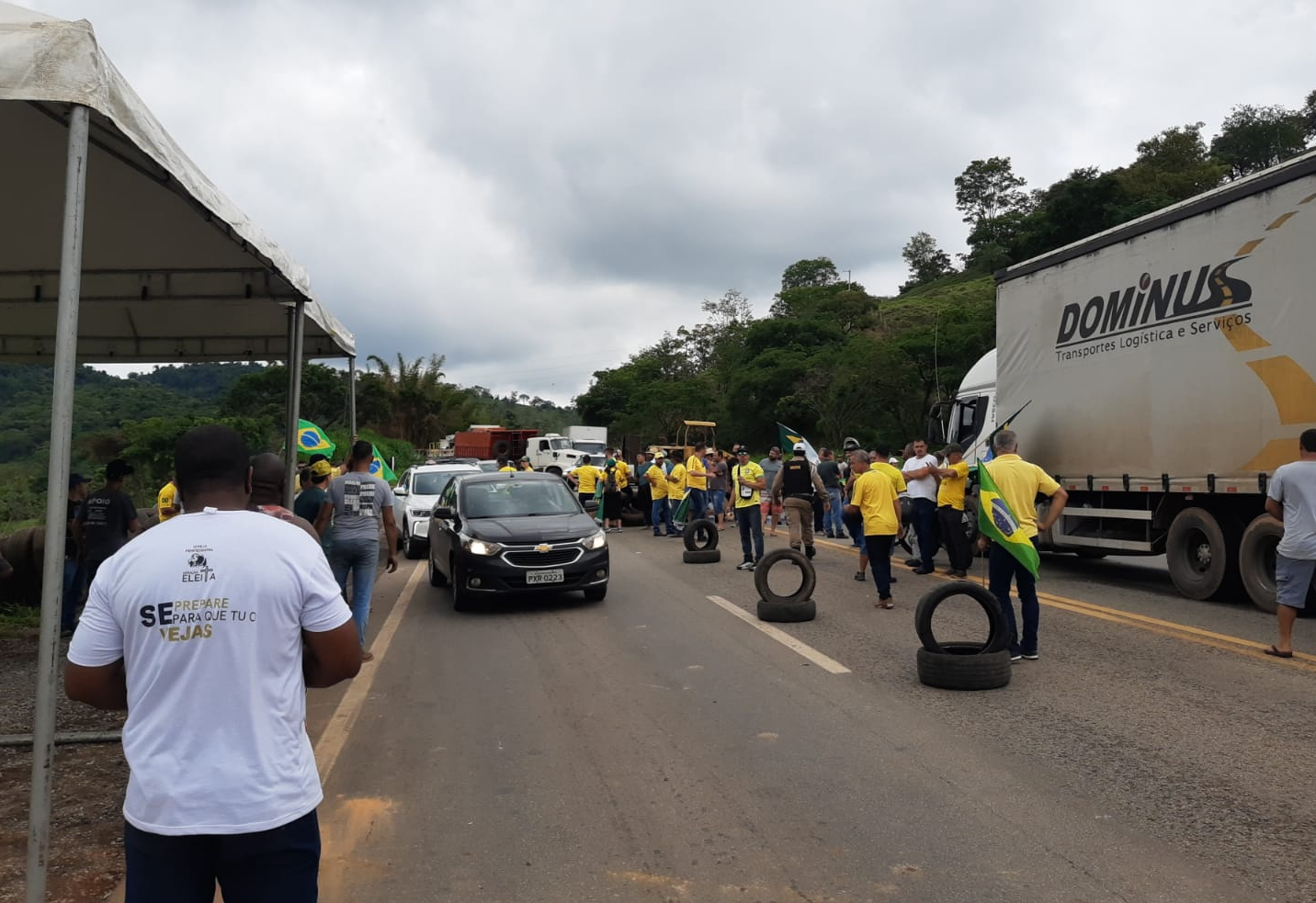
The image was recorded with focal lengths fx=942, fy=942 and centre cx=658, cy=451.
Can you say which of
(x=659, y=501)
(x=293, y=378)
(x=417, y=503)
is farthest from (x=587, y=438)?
(x=293, y=378)

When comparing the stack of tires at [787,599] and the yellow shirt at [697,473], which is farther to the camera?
the yellow shirt at [697,473]

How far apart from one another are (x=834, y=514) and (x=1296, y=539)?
11333 mm

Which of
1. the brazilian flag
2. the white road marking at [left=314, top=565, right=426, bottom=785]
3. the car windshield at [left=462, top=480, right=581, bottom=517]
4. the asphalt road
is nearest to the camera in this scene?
the asphalt road

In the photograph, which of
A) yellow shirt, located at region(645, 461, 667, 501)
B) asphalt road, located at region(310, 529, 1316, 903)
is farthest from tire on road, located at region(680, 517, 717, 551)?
asphalt road, located at region(310, 529, 1316, 903)

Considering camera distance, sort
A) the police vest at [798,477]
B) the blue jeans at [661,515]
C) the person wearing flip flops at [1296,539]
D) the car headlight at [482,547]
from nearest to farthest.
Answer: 1. the person wearing flip flops at [1296,539]
2. the car headlight at [482,547]
3. the police vest at [798,477]
4. the blue jeans at [661,515]

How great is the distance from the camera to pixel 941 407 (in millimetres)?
16406

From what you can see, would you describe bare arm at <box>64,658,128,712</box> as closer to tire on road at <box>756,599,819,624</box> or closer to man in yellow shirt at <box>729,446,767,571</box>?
tire on road at <box>756,599,819,624</box>

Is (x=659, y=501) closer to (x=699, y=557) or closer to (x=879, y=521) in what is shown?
(x=699, y=557)

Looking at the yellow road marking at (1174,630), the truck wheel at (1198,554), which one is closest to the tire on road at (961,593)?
the yellow road marking at (1174,630)

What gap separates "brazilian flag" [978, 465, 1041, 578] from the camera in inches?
290

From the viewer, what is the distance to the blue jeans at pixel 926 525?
1270 cm

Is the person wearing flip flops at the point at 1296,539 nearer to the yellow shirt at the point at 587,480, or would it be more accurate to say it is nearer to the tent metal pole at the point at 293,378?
the tent metal pole at the point at 293,378

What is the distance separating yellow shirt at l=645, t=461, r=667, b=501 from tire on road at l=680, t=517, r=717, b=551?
5078mm

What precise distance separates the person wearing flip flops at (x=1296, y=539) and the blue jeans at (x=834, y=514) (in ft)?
34.3
